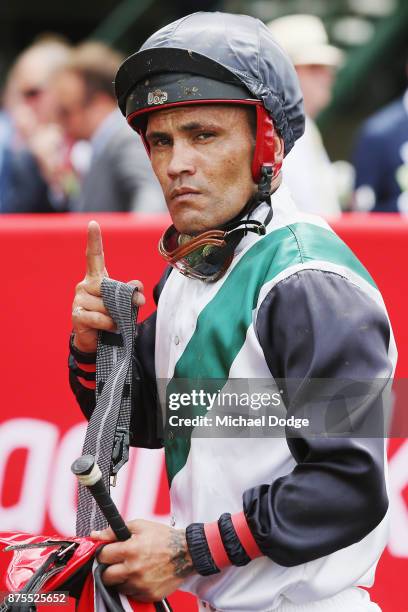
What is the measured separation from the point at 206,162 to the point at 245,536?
892 mm

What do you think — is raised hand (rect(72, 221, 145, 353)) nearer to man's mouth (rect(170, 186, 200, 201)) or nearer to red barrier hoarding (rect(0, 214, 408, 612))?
man's mouth (rect(170, 186, 200, 201))

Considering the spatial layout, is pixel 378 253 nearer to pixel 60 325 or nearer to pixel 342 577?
pixel 60 325

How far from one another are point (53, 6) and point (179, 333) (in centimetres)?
1236

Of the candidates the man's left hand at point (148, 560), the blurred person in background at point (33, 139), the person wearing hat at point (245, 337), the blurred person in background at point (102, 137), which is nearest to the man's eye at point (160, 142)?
the person wearing hat at point (245, 337)

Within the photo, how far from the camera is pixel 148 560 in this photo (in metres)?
2.67

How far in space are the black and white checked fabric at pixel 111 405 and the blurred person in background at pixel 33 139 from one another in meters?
5.27

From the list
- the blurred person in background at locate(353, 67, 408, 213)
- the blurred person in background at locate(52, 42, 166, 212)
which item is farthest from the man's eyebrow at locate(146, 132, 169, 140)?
the blurred person in background at locate(353, 67, 408, 213)

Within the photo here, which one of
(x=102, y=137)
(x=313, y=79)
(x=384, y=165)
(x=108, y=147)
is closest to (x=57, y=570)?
(x=108, y=147)

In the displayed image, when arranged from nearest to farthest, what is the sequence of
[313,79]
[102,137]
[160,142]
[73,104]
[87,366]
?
[160,142], [87,366], [102,137], [73,104], [313,79]

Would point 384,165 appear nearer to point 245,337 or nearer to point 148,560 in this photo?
point 245,337

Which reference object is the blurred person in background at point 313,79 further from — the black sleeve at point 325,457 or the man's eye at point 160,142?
the black sleeve at point 325,457

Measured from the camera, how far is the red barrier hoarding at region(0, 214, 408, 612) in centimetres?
457

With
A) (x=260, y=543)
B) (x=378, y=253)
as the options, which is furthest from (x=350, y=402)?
(x=378, y=253)

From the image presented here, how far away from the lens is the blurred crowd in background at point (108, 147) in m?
6.61
